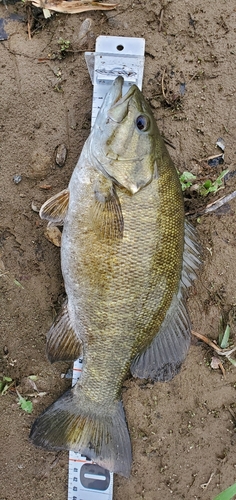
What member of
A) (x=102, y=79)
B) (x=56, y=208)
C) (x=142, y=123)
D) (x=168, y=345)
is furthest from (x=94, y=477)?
(x=102, y=79)

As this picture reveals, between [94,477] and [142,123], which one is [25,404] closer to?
[94,477]

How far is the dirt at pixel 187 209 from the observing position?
2.90 m

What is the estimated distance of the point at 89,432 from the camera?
2521 mm

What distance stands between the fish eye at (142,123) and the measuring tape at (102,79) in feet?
1.71

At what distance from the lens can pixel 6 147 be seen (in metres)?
2.88

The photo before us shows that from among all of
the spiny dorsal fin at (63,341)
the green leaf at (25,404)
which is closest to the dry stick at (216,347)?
the spiny dorsal fin at (63,341)

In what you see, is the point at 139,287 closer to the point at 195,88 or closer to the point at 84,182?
the point at 84,182

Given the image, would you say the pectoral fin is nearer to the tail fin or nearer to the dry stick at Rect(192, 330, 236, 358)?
the tail fin

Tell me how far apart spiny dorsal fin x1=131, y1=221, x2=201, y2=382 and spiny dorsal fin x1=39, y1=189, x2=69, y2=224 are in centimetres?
73

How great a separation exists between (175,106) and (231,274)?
1224 millimetres

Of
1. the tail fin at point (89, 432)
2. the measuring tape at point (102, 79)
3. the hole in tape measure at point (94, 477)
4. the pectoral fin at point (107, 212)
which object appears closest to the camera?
the pectoral fin at point (107, 212)

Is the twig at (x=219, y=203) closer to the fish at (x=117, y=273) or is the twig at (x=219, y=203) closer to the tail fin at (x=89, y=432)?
the fish at (x=117, y=273)

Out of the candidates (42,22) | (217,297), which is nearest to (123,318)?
(217,297)

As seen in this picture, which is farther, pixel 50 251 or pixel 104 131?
pixel 50 251
